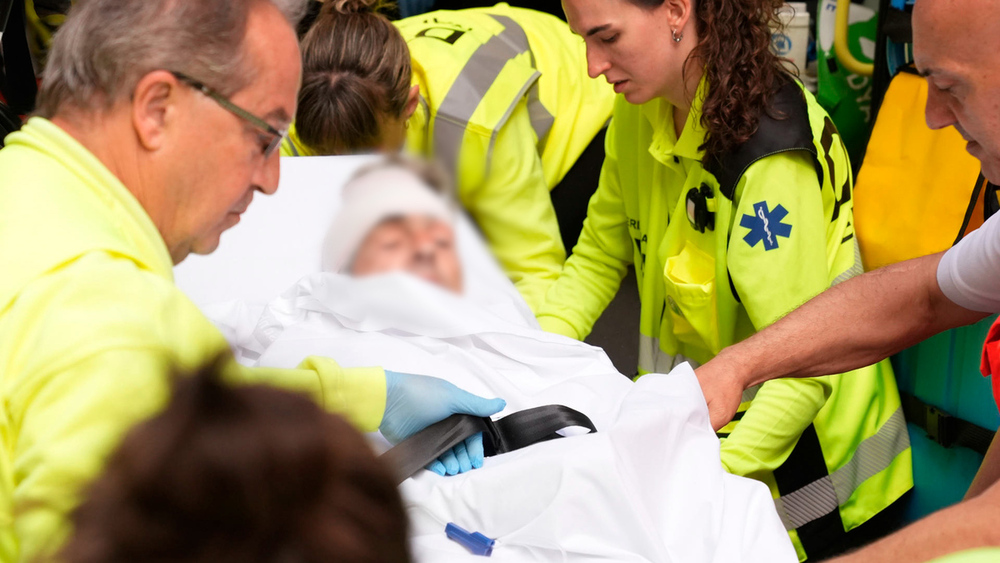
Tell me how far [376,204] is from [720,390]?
0.61 metres

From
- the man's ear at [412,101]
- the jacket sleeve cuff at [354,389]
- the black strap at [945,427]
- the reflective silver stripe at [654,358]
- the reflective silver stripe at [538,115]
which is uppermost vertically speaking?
the man's ear at [412,101]

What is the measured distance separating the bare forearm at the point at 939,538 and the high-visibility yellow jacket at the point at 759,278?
53cm

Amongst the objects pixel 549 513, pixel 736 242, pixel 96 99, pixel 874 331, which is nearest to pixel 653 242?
pixel 736 242

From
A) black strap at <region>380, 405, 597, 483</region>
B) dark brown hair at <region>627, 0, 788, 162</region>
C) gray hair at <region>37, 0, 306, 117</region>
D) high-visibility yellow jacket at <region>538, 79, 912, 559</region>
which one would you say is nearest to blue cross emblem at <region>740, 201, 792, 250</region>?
high-visibility yellow jacket at <region>538, 79, 912, 559</region>

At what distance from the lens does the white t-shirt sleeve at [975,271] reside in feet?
3.93

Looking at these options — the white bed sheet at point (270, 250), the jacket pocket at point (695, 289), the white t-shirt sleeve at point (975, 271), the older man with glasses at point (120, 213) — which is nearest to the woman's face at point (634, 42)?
the jacket pocket at point (695, 289)

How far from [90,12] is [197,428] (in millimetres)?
640

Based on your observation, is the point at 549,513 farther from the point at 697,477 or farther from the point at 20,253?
the point at 20,253

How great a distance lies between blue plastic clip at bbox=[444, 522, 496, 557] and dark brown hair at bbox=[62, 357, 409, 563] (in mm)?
504

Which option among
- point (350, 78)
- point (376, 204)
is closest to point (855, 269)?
point (350, 78)

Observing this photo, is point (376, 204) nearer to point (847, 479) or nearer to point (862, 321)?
point (862, 321)

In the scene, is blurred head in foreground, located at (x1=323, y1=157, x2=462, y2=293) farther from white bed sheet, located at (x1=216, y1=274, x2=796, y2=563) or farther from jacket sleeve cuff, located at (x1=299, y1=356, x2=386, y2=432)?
jacket sleeve cuff, located at (x1=299, y1=356, x2=386, y2=432)

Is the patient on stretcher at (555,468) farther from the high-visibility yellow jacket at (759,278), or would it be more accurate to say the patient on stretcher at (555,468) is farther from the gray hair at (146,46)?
the high-visibility yellow jacket at (759,278)

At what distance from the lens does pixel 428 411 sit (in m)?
1.08
